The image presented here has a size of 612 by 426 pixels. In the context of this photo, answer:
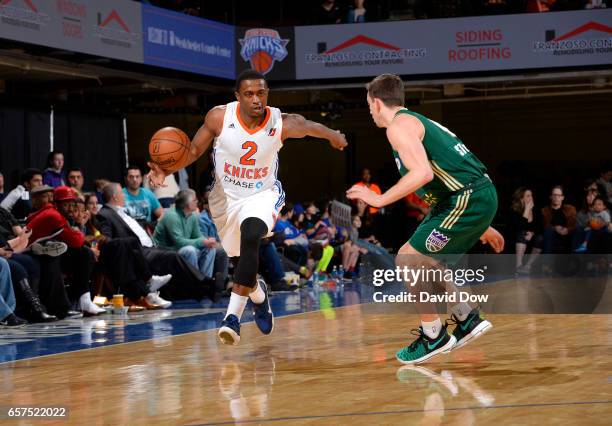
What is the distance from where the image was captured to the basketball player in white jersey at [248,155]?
6156 mm

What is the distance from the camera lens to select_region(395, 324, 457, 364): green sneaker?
518 centimetres

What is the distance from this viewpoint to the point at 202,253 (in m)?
10.8

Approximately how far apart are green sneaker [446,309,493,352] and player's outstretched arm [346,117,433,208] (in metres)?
0.92

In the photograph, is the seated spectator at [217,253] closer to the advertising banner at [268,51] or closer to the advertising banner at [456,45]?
the advertising banner at [268,51]

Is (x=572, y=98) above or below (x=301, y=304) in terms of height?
above

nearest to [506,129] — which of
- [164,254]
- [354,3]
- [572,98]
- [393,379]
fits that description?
[572,98]

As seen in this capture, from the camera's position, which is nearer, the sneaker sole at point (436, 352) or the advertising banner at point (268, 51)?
the sneaker sole at point (436, 352)

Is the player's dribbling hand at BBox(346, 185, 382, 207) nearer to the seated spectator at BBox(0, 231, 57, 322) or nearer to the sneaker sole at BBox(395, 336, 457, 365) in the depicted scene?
the sneaker sole at BBox(395, 336, 457, 365)

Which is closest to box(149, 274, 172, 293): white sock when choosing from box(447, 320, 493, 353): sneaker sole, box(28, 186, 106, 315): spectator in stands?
box(28, 186, 106, 315): spectator in stands

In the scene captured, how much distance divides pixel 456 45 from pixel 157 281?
767 centimetres

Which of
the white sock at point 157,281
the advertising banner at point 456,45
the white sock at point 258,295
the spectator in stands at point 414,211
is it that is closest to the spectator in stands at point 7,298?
the white sock at point 157,281

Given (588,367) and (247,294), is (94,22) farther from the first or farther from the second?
(588,367)

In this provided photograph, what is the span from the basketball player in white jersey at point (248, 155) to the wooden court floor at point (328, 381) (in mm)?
695

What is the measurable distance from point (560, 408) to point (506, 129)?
17091 mm
